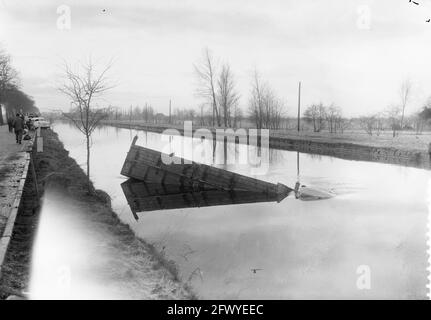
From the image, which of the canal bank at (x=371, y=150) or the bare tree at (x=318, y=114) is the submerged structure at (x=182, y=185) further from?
the bare tree at (x=318, y=114)

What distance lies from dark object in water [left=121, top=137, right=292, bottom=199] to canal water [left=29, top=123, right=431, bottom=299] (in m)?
1.57

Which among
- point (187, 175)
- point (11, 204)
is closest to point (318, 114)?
point (187, 175)

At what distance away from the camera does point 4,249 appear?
6.56 metres

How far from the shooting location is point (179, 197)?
16.0 m

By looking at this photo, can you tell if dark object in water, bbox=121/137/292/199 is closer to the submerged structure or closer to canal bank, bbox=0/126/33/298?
the submerged structure

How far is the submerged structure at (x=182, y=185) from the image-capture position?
15109mm

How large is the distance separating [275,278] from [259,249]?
1639mm

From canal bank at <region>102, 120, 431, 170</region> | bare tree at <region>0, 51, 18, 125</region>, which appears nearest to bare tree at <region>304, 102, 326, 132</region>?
canal bank at <region>102, 120, 431, 170</region>

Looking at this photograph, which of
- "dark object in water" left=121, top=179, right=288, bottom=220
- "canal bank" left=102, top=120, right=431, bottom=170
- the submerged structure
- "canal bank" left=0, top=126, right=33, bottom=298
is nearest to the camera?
"canal bank" left=0, top=126, right=33, bottom=298

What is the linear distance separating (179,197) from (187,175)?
1.98 m

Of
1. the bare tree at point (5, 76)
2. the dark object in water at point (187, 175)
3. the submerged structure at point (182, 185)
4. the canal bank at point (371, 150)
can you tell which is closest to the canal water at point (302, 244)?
the submerged structure at point (182, 185)

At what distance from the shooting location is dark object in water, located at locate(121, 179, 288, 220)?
14445 mm
